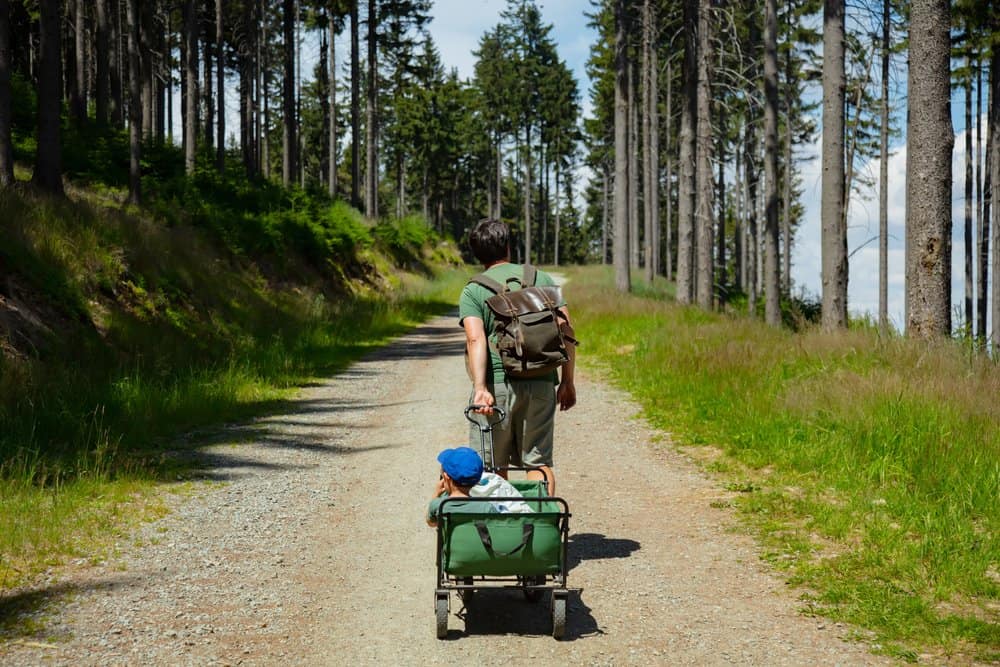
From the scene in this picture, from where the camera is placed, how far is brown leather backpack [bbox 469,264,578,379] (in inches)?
188

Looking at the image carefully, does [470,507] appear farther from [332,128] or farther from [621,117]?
[332,128]

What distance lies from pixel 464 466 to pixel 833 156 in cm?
1265

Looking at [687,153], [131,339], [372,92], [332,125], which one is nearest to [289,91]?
[332,125]

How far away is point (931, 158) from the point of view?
32.4 feet

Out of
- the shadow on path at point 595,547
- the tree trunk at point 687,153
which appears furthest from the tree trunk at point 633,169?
the shadow on path at point 595,547

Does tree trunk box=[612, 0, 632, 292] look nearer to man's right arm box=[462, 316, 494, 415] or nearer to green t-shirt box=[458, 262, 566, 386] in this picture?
green t-shirt box=[458, 262, 566, 386]

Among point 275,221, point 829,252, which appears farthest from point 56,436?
point 275,221

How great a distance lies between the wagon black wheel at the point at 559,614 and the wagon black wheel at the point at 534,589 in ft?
0.63

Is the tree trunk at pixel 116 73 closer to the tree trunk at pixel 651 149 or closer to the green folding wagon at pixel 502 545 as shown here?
the tree trunk at pixel 651 149

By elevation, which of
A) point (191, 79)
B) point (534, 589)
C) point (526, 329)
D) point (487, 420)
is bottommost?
point (534, 589)

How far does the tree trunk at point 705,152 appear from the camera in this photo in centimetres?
2150

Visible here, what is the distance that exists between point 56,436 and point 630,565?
232 inches

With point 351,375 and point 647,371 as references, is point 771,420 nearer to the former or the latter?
point 647,371

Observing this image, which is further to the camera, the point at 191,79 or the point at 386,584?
the point at 191,79
